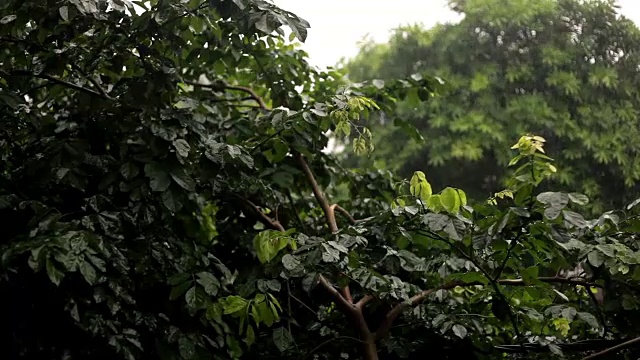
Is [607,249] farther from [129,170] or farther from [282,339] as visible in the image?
[129,170]

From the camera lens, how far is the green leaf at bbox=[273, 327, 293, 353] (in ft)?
4.90

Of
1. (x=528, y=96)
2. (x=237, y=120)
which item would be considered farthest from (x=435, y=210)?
A: (x=528, y=96)

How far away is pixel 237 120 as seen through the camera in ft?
6.52

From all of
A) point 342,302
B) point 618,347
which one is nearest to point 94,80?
point 342,302

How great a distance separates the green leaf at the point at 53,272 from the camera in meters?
1.24

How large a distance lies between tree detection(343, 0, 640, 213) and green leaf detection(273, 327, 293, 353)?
6.71 feet

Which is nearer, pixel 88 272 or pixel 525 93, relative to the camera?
pixel 88 272

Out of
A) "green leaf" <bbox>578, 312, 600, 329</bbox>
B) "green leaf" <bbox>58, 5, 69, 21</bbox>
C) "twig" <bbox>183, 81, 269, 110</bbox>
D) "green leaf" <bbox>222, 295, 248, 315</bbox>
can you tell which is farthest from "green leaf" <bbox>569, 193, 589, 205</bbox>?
"twig" <bbox>183, 81, 269, 110</bbox>

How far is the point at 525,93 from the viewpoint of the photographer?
488 centimetres

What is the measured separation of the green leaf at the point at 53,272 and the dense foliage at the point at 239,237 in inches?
0.4

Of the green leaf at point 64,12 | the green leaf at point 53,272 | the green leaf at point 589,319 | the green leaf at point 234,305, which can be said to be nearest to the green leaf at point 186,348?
the green leaf at point 234,305

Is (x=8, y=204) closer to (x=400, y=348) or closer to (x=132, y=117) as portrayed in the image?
(x=132, y=117)

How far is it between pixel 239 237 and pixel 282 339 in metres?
0.56

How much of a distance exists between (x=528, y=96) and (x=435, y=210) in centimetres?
372
